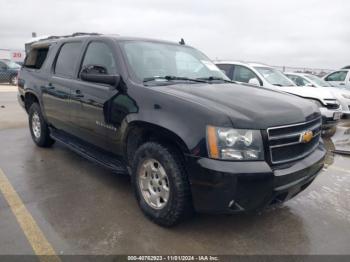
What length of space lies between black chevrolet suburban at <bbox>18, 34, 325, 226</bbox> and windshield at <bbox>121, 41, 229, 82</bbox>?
15 mm

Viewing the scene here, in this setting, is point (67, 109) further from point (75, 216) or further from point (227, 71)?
point (227, 71)

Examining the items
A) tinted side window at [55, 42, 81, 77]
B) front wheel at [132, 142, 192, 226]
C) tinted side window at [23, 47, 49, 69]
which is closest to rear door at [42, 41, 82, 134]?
tinted side window at [55, 42, 81, 77]

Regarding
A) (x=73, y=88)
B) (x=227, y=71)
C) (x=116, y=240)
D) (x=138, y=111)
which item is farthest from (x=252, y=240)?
(x=227, y=71)

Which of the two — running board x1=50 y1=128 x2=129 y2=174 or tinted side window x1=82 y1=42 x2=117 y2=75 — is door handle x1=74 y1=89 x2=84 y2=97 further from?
running board x1=50 y1=128 x2=129 y2=174

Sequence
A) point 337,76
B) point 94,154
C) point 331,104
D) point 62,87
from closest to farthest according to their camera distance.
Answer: point 94,154, point 62,87, point 331,104, point 337,76

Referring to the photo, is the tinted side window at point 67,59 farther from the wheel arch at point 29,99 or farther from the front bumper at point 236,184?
the front bumper at point 236,184

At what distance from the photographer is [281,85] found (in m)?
8.45

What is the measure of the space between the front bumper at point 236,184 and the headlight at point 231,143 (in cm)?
6

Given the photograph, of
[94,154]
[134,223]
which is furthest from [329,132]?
[134,223]

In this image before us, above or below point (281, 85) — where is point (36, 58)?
above

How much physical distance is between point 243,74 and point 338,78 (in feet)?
22.5

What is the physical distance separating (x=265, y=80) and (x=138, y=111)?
578 cm

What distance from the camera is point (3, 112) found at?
383 inches

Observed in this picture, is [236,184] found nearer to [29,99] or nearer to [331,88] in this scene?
[29,99]
